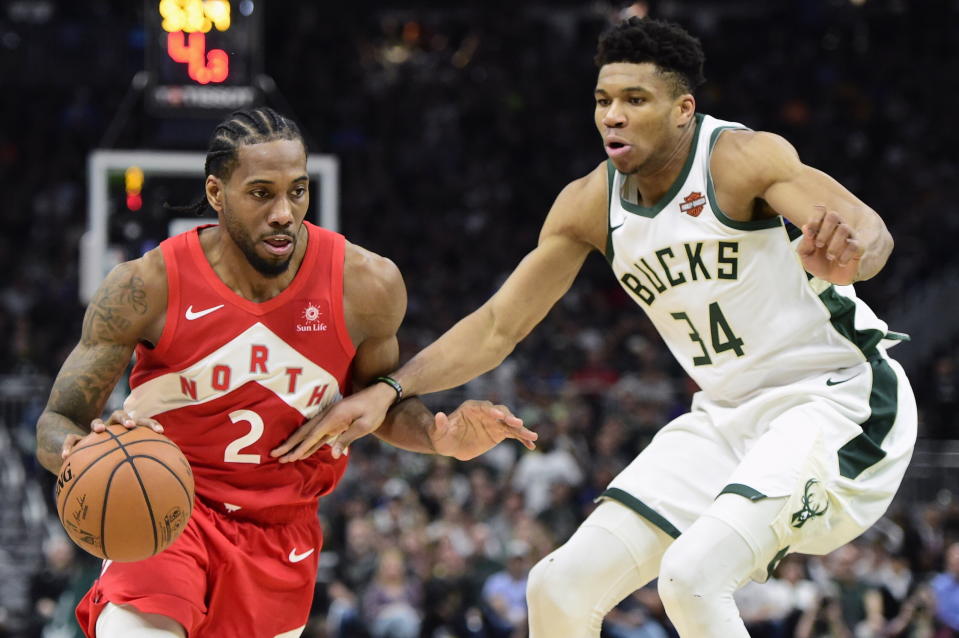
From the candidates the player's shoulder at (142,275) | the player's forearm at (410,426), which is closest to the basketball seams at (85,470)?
the player's shoulder at (142,275)

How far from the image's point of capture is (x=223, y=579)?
4301mm

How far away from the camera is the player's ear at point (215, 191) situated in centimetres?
439

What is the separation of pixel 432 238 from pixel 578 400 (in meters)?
5.99

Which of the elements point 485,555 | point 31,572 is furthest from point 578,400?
point 31,572

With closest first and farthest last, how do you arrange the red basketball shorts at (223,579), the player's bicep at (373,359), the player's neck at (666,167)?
the red basketball shorts at (223,579), the player's neck at (666,167), the player's bicep at (373,359)

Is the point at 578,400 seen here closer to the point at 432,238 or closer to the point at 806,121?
the point at 432,238

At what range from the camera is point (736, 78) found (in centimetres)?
2055

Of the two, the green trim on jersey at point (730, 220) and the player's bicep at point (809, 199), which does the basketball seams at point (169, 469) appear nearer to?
the green trim on jersey at point (730, 220)

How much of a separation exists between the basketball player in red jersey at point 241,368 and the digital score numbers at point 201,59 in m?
4.42

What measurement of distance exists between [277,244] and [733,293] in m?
1.49

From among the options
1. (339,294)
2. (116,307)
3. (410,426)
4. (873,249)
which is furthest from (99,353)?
(873,249)

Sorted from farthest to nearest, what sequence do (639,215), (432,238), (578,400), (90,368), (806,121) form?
1. (806,121)
2. (432,238)
3. (578,400)
4. (639,215)
5. (90,368)

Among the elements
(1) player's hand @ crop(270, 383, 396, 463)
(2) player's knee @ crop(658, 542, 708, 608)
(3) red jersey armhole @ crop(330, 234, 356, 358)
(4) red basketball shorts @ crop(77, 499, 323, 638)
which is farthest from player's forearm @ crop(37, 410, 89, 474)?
(2) player's knee @ crop(658, 542, 708, 608)

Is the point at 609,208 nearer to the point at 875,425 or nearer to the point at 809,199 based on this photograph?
the point at 809,199
